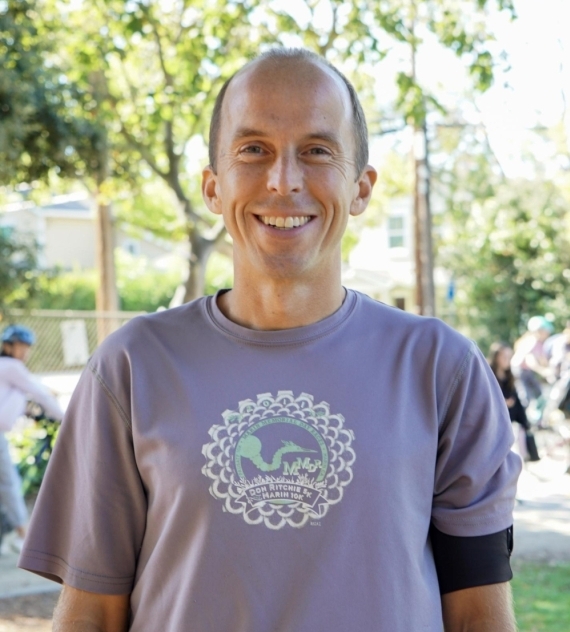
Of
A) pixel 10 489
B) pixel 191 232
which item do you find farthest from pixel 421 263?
pixel 10 489

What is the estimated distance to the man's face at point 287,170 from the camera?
191cm

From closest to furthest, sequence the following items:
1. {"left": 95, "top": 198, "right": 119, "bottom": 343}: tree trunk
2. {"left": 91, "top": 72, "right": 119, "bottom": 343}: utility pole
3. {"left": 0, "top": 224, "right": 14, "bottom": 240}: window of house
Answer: {"left": 0, "top": 224, "right": 14, "bottom": 240}: window of house, {"left": 91, "top": 72, "right": 119, "bottom": 343}: utility pole, {"left": 95, "top": 198, "right": 119, "bottom": 343}: tree trunk

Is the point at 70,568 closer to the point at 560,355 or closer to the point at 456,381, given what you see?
the point at 456,381

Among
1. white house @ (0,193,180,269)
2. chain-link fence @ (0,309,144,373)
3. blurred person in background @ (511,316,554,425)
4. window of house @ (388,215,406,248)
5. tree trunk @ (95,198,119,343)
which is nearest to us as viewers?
blurred person in background @ (511,316,554,425)

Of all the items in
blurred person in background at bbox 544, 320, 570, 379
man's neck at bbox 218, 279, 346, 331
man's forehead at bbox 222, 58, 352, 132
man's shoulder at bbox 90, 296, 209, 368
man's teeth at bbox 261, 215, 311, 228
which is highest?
man's forehead at bbox 222, 58, 352, 132

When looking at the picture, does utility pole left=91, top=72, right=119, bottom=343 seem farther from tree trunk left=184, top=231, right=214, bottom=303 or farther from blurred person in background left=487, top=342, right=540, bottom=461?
blurred person in background left=487, top=342, right=540, bottom=461

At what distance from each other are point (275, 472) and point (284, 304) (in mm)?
372

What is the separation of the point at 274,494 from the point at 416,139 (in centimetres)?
1814

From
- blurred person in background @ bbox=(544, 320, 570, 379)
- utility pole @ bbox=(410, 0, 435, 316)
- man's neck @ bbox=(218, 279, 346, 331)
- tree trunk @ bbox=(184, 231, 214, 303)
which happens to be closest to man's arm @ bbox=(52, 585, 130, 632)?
man's neck @ bbox=(218, 279, 346, 331)

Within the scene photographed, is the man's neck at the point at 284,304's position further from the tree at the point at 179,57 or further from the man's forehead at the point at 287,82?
the tree at the point at 179,57

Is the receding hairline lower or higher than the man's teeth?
higher

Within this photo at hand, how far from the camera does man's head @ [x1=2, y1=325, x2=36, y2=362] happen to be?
772 centimetres

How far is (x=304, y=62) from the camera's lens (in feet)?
6.56

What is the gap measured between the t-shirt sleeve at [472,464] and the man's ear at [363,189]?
44 centimetres
